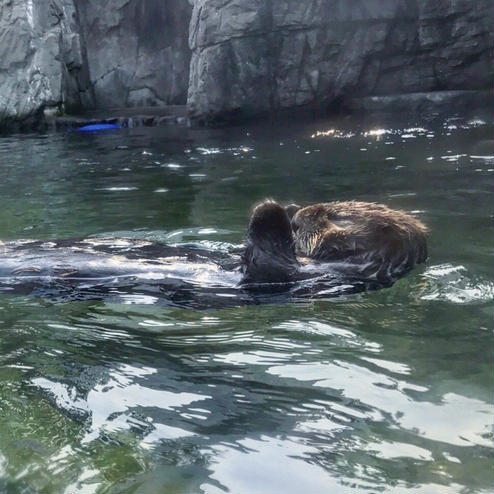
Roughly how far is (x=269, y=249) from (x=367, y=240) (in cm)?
53

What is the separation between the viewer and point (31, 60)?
49.2 ft

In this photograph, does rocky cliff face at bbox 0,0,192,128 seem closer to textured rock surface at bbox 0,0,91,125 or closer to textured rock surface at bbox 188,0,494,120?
textured rock surface at bbox 0,0,91,125

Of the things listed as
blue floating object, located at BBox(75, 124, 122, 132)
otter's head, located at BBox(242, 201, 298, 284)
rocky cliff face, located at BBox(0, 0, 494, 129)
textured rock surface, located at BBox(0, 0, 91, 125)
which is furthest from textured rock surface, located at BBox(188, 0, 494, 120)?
otter's head, located at BBox(242, 201, 298, 284)

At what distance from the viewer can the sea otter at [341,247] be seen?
375cm

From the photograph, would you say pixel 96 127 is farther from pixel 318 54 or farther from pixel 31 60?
pixel 318 54

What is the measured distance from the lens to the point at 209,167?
28.0 ft

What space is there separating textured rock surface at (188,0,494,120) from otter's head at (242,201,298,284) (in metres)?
9.41

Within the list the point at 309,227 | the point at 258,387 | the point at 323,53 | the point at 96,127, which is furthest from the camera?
the point at 96,127

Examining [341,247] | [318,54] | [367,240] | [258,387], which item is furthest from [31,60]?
[258,387]

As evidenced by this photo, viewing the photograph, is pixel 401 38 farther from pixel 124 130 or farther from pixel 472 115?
pixel 124 130

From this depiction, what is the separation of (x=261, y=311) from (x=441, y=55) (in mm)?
10227

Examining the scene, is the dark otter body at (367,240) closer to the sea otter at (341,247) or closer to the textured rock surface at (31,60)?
the sea otter at (341,247)

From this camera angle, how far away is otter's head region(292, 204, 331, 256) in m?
4.16

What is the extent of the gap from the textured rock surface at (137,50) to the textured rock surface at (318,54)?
583 cm
